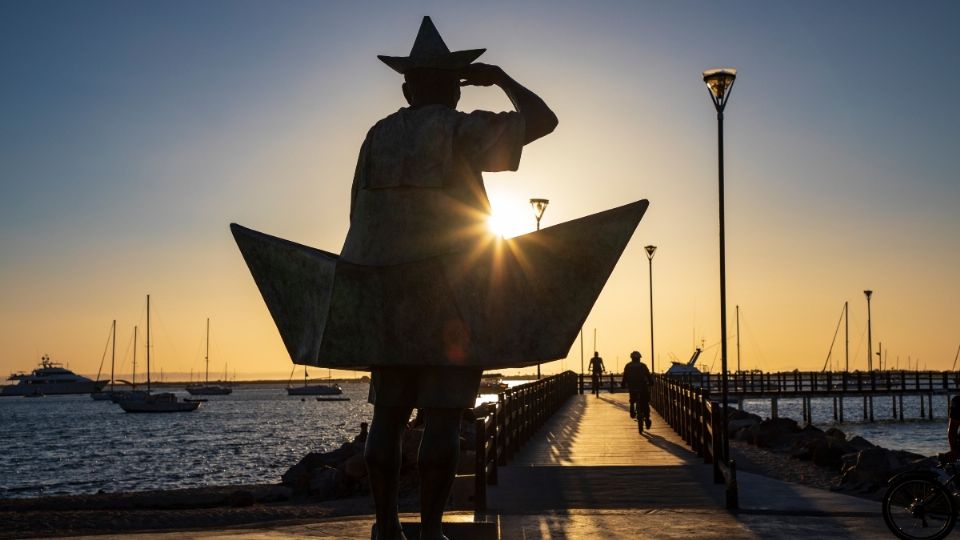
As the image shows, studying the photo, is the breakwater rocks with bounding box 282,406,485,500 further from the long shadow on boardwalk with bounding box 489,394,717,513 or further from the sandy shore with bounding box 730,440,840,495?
the sandy shore with bounding box 730,440,840,495

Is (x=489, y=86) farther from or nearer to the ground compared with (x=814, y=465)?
farther from the ground

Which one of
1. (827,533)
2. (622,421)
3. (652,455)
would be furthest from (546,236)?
(622,421)

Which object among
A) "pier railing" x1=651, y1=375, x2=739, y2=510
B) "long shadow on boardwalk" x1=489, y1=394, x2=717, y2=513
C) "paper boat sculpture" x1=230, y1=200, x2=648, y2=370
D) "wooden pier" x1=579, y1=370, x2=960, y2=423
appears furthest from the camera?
"wooden pier" x1=579, y1=370, x2=960, y2=423

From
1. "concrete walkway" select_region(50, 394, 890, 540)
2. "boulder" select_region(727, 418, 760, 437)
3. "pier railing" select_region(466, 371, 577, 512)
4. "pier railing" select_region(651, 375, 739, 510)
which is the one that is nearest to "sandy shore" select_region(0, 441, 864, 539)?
"pier railing" select_region(651, 375, 739, 510)

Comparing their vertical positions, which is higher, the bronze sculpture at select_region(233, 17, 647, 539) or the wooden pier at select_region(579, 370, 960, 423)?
the bronze sculpture at select_region(233, 17, 647, 539)

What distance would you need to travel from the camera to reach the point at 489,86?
488 centimetres

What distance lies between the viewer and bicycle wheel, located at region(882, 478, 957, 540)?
333 inches

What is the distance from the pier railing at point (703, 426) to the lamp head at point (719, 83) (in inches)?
142

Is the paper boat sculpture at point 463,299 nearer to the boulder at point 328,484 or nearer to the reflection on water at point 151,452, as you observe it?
the boulder at point 328,484

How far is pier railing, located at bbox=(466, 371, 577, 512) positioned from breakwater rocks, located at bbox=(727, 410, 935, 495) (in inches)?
183

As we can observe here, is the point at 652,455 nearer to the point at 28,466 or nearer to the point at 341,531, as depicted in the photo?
the point at 341,531

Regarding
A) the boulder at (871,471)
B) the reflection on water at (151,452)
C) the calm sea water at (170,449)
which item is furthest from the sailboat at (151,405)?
the boulder at (871,471)

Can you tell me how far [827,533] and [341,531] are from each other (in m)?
3.44

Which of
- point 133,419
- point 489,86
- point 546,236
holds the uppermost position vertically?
point 489,86
